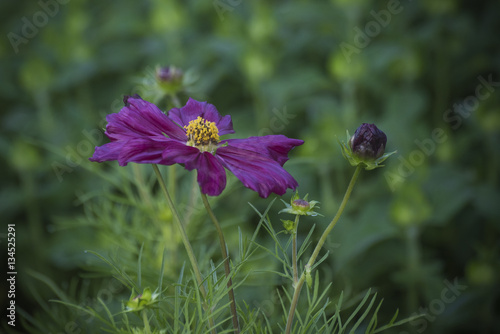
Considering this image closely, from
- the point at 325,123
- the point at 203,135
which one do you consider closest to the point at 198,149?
the point at 203,135

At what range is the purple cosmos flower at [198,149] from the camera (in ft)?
0.88

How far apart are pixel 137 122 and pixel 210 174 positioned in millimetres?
58

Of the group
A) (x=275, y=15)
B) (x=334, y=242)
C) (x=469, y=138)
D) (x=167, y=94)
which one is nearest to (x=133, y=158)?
(x=167, y=94)

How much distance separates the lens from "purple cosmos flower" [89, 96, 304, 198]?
0.27 meters

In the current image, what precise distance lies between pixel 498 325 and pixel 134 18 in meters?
1.01

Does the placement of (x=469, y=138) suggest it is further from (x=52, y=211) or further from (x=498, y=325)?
(x=52, y=211)

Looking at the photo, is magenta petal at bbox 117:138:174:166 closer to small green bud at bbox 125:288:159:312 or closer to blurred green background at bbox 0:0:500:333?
small green bud at bbox 125:288:159:312

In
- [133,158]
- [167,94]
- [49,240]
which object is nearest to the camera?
[133,158]

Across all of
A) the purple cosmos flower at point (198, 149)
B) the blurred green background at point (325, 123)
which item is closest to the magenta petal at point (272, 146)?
the purple cosmos flower at point (198, 149)

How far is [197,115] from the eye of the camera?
35cm

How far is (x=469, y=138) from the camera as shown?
0.94m

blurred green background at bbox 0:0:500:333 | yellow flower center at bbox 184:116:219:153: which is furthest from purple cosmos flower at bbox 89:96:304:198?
blurred green background at bbox 0:0:500:333

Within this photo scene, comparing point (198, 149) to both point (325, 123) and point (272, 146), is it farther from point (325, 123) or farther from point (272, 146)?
point (325, 123)

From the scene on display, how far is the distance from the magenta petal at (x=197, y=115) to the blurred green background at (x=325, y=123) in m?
0.29
